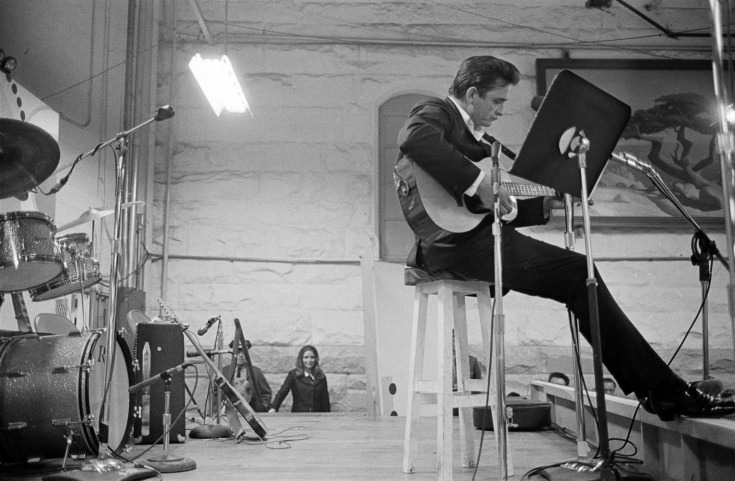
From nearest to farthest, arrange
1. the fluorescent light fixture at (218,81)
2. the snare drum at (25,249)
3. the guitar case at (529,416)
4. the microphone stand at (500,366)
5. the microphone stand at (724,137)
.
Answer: the microphone stand at (724,137) → the microphone stand at (500,366) → the snare drum at (25,249) → the guitar case at (529,416) → the fluorescent light fixture at (218,81)

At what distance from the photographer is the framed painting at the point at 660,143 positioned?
7.18 meters

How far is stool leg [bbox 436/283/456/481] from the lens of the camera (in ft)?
8.55

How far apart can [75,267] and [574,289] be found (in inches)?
103

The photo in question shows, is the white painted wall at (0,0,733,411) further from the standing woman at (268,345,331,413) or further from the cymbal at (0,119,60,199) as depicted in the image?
the cymbal at (0,119,60,199)

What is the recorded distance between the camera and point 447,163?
2.58 metres

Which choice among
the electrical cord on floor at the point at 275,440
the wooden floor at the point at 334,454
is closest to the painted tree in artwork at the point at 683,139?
the wooden floor at the point at 334,454

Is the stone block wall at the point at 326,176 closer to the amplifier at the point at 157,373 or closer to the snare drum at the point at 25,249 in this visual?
the amplifier at the point at 157,373

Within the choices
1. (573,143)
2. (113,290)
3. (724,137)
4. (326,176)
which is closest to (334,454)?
(113,290)

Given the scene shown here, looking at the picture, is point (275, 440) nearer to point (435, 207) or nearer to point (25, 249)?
point (25, 249)

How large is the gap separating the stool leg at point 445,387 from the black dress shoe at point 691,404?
682mm

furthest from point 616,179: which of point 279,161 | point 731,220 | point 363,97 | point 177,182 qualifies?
point 731,220

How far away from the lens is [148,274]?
23.4 feet

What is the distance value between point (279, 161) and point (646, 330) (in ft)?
12.8

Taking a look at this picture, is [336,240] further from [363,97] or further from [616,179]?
[616,179]
